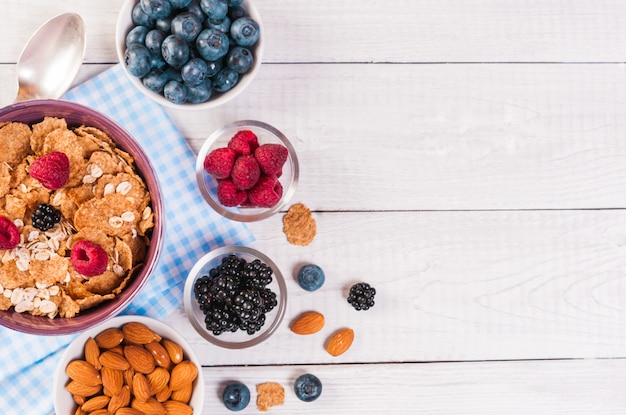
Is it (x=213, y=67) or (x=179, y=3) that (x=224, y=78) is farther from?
(x=179, y=3)

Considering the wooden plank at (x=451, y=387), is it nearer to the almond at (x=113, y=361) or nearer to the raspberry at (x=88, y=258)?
the almond at (x=113, y=361)

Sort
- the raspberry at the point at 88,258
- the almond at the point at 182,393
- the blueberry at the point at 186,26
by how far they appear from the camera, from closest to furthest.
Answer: the raspberry at the point at 88,258 → the blueberry at the point at 186,26 → the almond at the point at 182,393

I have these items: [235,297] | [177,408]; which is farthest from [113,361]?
[235,297]

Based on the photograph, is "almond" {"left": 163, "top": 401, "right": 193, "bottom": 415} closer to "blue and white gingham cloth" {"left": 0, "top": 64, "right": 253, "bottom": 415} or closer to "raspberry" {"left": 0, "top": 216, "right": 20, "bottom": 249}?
"blue and white gingham cloth" {"left": 0, "top": 64, "right": 253, "bottom": 415}

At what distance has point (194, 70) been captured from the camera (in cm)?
100

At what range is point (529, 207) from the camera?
4.04ft

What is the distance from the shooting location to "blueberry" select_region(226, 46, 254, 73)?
104 cm

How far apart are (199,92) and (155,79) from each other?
0.07m

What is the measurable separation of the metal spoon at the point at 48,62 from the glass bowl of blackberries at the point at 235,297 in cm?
41

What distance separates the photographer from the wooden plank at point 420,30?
1151mm

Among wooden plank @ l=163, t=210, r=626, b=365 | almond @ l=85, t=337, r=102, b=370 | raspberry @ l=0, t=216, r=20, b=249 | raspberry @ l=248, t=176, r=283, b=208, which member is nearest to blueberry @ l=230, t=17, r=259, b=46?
raspberry @ l=248, t=176, r=283, b=208

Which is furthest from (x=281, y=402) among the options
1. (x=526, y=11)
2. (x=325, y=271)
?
(x=526, y=11)

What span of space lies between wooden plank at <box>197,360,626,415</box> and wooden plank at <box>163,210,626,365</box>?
2 cm

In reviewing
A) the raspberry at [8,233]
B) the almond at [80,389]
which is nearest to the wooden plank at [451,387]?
the almond at [80,389]
